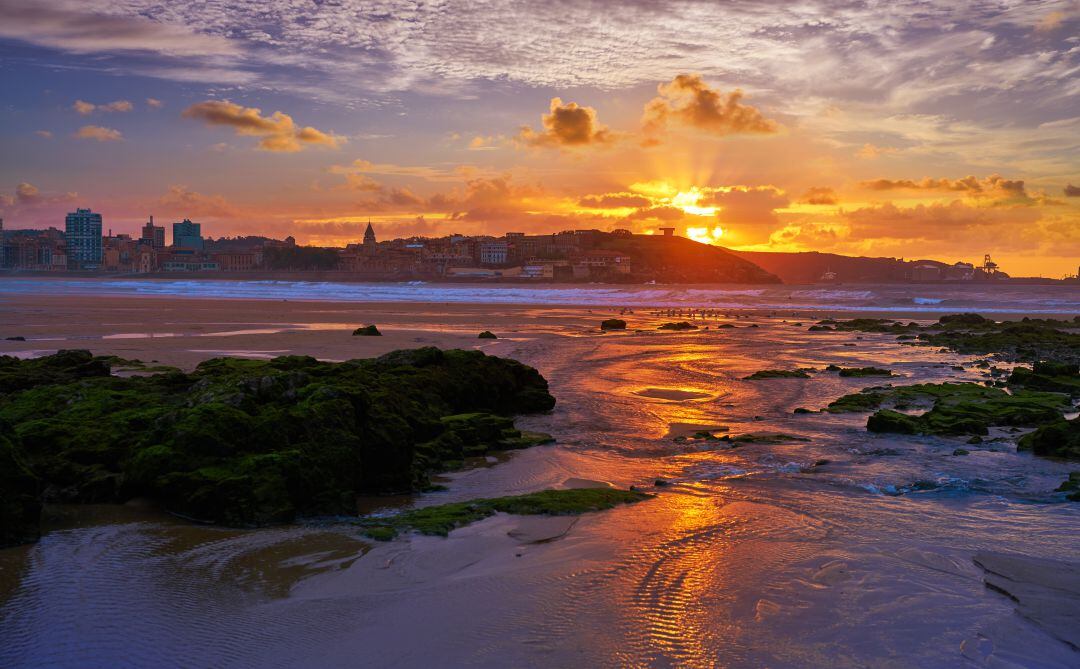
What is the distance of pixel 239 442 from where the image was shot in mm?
7074

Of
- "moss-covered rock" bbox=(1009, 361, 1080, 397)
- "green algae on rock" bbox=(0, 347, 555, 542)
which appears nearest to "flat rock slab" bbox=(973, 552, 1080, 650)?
"green algae on rock" bbox=(0, 347, 555, 542)

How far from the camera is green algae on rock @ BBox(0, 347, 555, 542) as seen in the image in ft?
21.7

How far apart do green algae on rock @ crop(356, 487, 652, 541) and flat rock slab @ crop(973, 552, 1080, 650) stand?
2936mm

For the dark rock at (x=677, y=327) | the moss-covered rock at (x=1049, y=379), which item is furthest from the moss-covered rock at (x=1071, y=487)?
the dark rock at (x=677, y=327)

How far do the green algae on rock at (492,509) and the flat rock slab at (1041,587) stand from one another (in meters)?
2.94

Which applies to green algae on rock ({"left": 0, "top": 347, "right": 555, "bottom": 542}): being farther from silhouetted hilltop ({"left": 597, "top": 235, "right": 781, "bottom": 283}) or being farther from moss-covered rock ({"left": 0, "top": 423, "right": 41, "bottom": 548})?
silhouetted hilltop ({"left": 597, "top": 235, "right": 781, "bottom": 283})

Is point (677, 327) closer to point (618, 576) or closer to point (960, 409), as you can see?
point (960, 409)

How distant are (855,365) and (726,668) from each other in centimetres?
1687

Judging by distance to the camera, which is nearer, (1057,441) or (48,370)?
(1057,441)

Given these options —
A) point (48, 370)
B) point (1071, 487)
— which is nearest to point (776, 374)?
point (1071, 487)

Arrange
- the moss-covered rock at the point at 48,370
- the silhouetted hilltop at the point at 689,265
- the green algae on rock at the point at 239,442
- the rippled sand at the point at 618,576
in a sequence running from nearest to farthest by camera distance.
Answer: the rippled sand at the point at 618,576
the green algae on rock at the point at 239,442
the moss-covered rock at the point at 48,370
the silhouetted hilltop at the point at 689,265

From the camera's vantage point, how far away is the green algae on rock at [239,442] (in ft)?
21.7

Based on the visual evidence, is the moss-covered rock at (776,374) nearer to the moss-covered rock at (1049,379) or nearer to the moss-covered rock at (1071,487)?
the moss-covered rock at (1049,379)

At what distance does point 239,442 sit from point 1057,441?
9.44m
